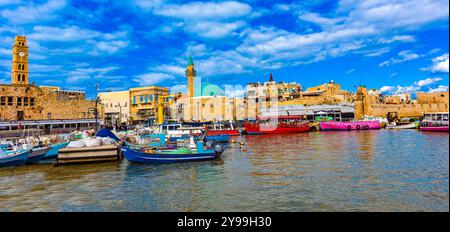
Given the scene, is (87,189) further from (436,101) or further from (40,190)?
(436,101)

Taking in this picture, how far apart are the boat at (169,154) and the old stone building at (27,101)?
32160mm

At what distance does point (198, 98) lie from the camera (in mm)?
73062

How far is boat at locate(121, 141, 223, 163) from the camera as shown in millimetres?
21672

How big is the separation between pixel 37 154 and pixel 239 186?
17.5 meters

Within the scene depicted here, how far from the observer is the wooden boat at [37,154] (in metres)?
23.8

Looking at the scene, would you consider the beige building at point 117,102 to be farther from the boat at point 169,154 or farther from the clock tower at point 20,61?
the boat at point 169,154

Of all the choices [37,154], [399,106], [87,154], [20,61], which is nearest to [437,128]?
[399,106]

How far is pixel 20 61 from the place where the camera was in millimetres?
56094

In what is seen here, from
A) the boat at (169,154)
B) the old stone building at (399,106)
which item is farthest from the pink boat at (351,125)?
the boat at (169,154)

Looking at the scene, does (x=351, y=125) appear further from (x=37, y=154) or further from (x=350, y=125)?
(x=37, y=154)

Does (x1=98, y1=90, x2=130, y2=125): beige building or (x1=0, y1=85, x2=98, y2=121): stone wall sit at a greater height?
(x1=98, y1=90, x2=130, y2=125): beige building

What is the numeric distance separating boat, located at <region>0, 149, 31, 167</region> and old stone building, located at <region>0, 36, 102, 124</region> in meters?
25.7

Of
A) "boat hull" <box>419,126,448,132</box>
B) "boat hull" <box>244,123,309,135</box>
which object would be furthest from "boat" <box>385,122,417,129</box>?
"boat hull" <box>244,123,309,135</box>

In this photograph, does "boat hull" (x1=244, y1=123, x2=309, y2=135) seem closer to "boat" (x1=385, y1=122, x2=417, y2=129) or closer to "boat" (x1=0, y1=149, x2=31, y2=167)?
"boat" (x1=385, y1=122, x2=417, y2=129)
